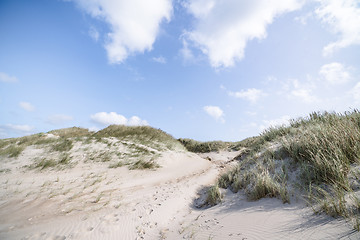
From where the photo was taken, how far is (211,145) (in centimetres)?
1856

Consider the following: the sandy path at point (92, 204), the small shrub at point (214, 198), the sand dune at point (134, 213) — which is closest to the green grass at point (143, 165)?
the sandy path at point (92, 204)

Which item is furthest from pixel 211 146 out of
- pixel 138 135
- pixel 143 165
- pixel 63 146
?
pixel 63 146

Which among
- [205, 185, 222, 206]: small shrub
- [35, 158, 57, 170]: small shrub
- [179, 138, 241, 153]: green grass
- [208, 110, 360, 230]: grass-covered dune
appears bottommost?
[205, 185, 222, 206]: small shrub

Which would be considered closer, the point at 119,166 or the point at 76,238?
the point at 76,238

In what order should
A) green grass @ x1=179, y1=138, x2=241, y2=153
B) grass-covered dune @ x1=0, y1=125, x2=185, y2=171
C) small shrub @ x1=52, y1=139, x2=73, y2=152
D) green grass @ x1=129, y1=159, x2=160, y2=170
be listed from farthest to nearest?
green grass @ x1=179, y1=138, x2=241, y2=153
small shrub @ x1=52, y1=139, x2=73, y2=152
green grass @ x1=129, y1=159, x2=160, y2=170
grass-covered dune @ x1=0, y1=125, x2=185, y2=171

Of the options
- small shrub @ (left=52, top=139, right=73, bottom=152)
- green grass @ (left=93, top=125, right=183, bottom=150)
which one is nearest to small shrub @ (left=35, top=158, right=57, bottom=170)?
small shrub @ (left=52, top=139, right=73, bottom=152)

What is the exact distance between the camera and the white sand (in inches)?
96.7

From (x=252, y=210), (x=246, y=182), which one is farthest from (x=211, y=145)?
(x=252, y=210)

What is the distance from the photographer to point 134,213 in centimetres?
396

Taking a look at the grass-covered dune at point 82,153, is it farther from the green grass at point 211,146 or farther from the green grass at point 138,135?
the green grass at point 211,146

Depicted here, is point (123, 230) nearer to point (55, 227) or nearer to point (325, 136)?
point (55, 227)

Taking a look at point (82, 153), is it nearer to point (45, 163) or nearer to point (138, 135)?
point (45, 163)

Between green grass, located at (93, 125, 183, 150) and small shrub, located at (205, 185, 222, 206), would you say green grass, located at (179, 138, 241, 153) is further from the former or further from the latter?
small shrub, located at (205, 185, 222, 206)

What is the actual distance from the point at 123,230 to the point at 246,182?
138 inches
